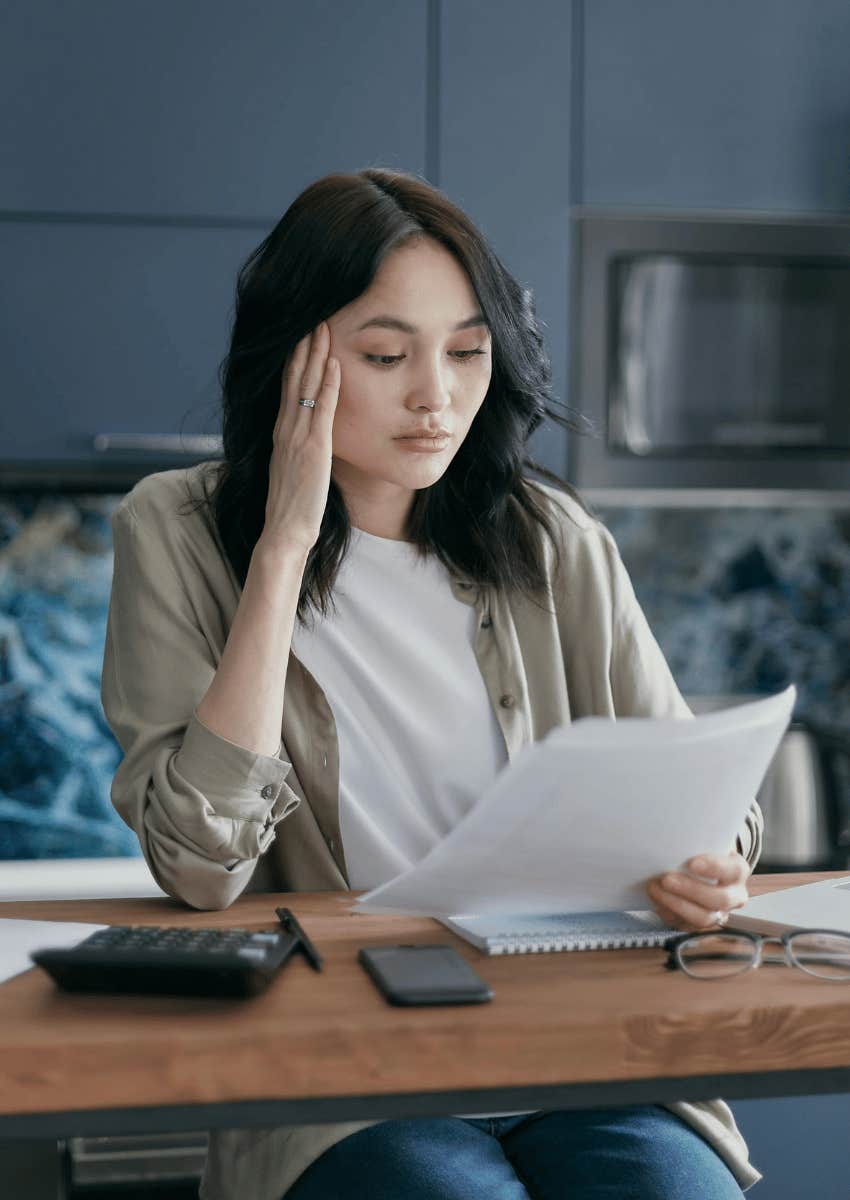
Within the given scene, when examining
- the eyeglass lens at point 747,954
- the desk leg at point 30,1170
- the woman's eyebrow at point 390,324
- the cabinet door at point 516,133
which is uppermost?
the cabinet door at point 516,133

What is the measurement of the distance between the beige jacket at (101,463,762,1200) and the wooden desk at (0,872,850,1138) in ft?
0.77

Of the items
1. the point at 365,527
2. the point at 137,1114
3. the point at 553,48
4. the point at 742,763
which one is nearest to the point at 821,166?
the point at 553,48

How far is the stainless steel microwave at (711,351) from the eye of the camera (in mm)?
2605

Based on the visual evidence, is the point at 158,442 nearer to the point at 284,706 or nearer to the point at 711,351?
the point at 711,351

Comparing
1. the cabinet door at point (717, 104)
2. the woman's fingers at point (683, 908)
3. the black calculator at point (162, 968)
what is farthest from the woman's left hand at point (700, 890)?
the cabinet door at point (717, 104)

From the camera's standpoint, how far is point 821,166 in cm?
266

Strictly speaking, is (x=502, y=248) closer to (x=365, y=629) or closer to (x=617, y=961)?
(x=365, y=629)

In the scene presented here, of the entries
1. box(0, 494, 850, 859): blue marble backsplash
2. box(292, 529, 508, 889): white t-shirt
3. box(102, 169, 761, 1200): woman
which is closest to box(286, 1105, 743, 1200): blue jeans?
box(102, 169, 761, 1200): woman

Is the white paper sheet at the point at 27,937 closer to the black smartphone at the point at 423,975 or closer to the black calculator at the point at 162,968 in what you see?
the black calculator at the point at 162,968

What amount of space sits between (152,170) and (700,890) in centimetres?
187

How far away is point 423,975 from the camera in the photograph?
2.95 ft

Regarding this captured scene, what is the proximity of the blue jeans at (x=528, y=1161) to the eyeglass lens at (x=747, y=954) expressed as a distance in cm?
20

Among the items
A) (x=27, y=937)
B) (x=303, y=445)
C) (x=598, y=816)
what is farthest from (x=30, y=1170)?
(x=303, y=445)

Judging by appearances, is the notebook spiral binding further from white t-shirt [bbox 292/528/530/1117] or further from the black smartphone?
white t-shirt [bbox 292/528/530/1117]
